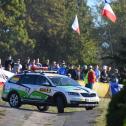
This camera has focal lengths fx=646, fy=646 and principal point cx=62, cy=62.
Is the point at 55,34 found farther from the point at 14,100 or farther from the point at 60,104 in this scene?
the point at 60,104

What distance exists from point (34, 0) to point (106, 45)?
20707 mm

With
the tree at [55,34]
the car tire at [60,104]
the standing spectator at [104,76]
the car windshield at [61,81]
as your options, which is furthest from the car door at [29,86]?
the tree at [55,34]

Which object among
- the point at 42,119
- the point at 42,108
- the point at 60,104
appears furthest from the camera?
the point at 42,108

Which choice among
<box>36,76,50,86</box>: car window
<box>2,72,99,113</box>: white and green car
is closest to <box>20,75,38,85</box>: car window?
<box>2,72,99,113</box>: white and green car

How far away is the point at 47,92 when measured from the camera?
2816 centimetres

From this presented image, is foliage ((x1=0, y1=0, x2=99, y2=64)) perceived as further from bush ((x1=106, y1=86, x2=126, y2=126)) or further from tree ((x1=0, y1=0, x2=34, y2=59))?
bush ((x1=106, y1=86, x2=126, y2=126))

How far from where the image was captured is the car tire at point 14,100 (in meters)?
29.2


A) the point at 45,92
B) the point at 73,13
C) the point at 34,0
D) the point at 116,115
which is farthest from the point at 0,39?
the point at 116,115

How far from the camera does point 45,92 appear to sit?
92.5ft

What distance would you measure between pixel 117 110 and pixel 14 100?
63.2 feet

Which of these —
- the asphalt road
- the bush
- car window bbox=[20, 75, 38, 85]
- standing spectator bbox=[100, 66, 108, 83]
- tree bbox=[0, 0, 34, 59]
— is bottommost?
the asphalt road

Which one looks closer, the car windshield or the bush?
the bush

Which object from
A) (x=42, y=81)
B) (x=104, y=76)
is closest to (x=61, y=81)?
(x=42, y=81)

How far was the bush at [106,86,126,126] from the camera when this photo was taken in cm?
975
